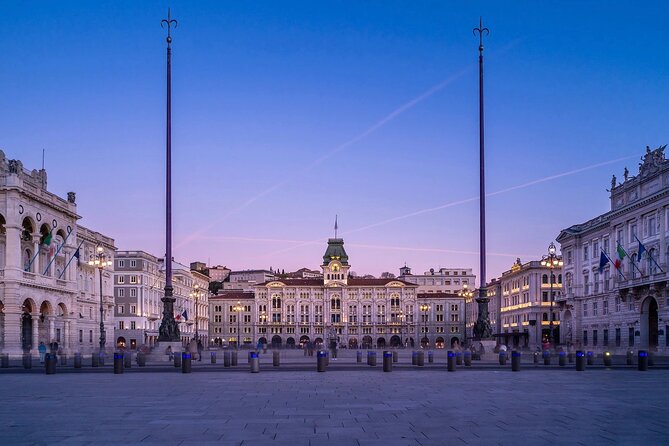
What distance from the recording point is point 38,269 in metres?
73.9

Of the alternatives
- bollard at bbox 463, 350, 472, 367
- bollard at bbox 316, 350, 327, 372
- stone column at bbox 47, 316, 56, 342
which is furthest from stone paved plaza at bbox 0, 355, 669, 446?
A: stone column at bbox 47, 316, 56, 342

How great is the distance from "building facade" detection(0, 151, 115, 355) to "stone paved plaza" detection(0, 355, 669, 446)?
40.5 m

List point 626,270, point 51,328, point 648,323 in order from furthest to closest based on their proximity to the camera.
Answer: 1. point 626,270
2. point 648,323
3. point 51,328

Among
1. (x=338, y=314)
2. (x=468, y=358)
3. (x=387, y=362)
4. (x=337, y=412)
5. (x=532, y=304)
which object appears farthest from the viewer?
(x=338, y=314)

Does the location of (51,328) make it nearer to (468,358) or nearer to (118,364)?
(118,364)

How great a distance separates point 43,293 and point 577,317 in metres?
74.0

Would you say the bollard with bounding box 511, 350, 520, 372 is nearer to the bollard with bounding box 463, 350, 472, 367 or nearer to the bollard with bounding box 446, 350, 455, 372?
the bollard with bounding box 446, 350, 455, 372

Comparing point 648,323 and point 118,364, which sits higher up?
point 118,364

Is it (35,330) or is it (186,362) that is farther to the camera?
(35,330)

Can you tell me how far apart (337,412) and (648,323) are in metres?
73.5

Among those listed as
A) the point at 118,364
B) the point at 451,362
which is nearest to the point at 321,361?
the point at 451,362

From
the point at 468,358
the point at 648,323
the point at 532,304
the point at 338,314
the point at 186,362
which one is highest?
the point at 186,362

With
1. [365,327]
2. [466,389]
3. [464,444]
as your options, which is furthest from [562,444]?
[365,327]

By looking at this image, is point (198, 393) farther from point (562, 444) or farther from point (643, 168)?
point (643, 168)
